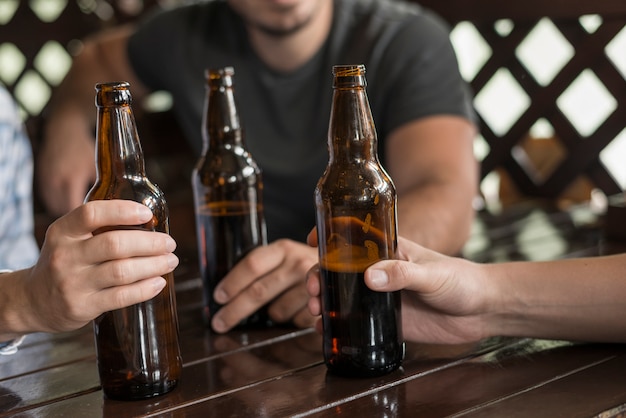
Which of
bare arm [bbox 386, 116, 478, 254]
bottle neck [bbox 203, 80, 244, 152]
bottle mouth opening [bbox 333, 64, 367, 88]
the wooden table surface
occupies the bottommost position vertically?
the wooden table surface

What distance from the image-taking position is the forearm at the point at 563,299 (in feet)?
2.79

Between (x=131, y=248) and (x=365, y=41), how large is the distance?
99cm

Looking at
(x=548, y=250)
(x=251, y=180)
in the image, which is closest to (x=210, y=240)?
(x=251, y=180)

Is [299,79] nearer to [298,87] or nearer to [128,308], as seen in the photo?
[298,87]

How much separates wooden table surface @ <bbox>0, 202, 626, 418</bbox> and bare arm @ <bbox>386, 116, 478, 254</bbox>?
0.34 meters

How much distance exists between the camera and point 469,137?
58.6 inches

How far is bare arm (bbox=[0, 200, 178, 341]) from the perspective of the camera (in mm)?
702

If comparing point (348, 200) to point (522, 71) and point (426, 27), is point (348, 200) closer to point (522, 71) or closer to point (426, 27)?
point (426, 27)

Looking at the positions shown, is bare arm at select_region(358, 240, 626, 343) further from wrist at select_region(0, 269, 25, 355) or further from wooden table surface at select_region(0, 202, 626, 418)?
wrist at select_region(0, 269, 25, 355)

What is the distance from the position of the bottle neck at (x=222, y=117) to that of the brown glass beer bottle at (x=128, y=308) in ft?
0.76

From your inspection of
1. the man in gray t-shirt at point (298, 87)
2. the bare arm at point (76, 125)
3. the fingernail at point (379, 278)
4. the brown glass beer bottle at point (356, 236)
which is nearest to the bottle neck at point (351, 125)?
the brown glass beer bottle at point (356, 236)

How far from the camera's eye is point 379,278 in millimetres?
753

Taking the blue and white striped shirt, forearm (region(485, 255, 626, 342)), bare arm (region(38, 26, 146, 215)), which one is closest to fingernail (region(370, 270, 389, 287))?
forearm (region(485, 255, 626, 342))

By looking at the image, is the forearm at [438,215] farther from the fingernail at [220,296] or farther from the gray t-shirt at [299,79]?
the fingernail at [220,296]
